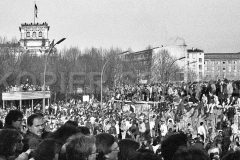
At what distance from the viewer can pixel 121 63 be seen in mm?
83625

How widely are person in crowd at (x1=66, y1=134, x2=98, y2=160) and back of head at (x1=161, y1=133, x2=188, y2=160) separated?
39.6 inches

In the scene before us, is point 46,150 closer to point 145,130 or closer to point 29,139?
point 29,139

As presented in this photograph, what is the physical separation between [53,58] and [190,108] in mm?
54492

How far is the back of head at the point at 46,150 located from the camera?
5.30 m

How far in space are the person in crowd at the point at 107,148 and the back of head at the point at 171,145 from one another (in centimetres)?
62

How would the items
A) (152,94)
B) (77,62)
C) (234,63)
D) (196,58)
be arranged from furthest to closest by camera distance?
(234,63)
(196,58)
(77,62)
(152,94)

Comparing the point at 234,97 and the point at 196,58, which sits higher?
the point at 196,58

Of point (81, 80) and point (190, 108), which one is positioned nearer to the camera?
point (190, 108)

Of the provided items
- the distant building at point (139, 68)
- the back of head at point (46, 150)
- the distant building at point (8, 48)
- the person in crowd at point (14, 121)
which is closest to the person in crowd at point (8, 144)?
the back of head at point (46, 150)

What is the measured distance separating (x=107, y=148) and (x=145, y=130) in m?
14.3

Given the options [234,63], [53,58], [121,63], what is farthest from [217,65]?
[53,58]

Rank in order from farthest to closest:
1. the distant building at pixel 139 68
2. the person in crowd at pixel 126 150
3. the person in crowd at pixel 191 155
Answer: the distant building at pixel 139 68 < the person in crowd at pixel 126 150 < the person in crowd at pixel 191 155

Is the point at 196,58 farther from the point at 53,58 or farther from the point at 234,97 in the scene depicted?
the point at 234,97

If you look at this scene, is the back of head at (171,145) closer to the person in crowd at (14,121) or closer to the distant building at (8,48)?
the person in crowd at (14,121)
